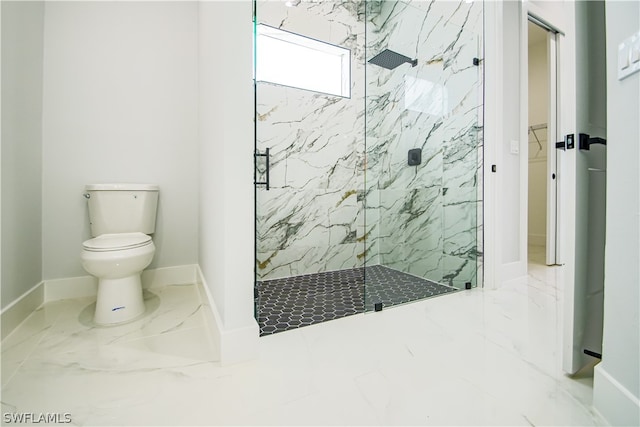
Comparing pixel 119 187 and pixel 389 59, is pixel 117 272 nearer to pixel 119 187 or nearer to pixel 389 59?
pixel 119 187

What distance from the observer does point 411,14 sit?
2348mm

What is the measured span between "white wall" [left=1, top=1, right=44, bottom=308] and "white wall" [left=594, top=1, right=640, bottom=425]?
2.46 m

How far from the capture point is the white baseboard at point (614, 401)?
71 cm

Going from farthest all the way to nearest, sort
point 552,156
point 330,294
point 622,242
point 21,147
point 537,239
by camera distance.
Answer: point 537,239 < point 552,156 < point 330,294 < point 21,147 < point 622,242

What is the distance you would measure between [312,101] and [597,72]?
6.17 ft

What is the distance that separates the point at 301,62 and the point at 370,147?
3.51 ft

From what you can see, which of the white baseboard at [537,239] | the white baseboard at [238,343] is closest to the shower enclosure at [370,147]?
the white baseboard at [238,343]

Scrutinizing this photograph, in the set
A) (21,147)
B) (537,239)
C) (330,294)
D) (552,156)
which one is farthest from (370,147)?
(537,239)

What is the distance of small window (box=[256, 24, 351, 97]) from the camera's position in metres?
2.29

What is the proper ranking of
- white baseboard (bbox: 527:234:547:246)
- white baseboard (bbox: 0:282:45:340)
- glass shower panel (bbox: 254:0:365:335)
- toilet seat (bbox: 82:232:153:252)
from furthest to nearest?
white baseboard (bbox: 527:234:547:246) < glass shower panel (bbox: 254:0:365:335) < toilet seat (bbox: 82:232:153:252) < white baseboard (bbox: 0:282:45:340)

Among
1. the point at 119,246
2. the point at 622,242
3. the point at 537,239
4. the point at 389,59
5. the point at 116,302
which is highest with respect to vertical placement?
the point at 389,59

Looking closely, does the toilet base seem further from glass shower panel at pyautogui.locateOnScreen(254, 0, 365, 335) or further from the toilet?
glass shower panel at pyautogui.locateOnScreen(254, 0, 365, 335)

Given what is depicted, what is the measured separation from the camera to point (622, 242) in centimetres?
74

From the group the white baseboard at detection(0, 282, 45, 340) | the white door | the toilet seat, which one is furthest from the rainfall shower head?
the white baseboard at detection(0, 282, 45, 340)
